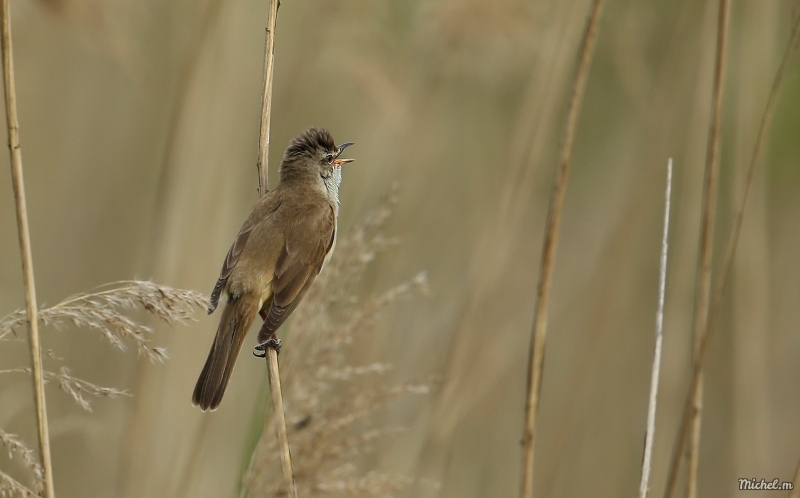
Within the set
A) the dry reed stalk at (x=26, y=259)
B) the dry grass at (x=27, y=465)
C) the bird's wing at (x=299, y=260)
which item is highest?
the bird's wing at (x=299, y=260)

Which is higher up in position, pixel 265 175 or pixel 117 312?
pixel 265 175

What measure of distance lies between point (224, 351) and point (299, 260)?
511 mm

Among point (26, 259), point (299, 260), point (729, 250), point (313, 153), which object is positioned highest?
point (313, 153)

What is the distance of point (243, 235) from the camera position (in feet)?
9.66

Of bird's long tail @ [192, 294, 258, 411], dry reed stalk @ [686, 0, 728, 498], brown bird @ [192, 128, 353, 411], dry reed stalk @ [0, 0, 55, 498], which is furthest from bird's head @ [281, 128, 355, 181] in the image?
dry reed stalk @ [0, 0, 55, 498]

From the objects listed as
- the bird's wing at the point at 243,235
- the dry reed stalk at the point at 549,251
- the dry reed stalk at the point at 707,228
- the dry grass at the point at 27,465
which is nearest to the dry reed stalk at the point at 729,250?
the dry reed stalk at the point at 707,228

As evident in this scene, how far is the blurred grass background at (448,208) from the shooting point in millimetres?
2916

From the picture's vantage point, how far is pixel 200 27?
285 centimetres

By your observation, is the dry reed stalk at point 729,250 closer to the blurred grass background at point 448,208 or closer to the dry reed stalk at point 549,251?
the dry reed stalk at point 549,251

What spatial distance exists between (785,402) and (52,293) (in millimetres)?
3485

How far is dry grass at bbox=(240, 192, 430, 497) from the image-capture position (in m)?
2.25

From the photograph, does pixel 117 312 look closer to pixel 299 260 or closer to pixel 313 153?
pixel 299 260

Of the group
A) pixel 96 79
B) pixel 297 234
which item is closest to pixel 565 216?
pixel 297 234

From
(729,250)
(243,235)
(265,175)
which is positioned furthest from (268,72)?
(729,250)
